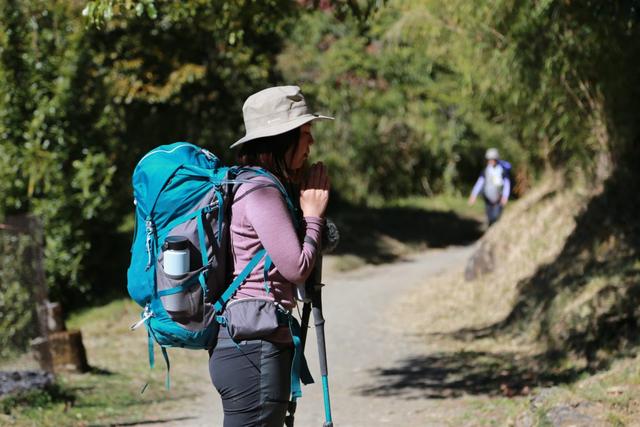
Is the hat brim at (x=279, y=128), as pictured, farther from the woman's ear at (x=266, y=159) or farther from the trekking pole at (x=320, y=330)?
A: the trekking pole at (x=320, y=330)

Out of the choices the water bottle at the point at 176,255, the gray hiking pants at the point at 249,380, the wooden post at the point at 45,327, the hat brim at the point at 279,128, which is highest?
the hat brim at the point at 279,128

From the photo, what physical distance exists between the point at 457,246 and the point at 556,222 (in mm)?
8077

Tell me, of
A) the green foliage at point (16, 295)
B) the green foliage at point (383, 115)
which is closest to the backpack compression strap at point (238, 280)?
the green foliage at point (16, 295)

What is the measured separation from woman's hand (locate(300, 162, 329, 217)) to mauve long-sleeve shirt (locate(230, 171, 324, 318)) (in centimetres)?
4

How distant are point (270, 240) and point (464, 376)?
5.69 metres

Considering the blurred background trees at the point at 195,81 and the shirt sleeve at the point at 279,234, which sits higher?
the blurred background trees at the point at 195,81

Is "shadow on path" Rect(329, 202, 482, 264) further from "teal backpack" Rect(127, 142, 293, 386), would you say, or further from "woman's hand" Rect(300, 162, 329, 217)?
"teal backpack" Rect(127, 142, 293, 386)

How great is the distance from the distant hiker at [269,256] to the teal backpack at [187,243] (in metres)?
0.04

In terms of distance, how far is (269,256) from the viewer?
11.1 feet

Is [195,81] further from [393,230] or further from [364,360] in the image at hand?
[364,360]

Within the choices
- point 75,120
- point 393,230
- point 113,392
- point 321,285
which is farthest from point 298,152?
point 393,230

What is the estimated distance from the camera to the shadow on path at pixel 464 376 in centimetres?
801

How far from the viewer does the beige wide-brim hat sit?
138 inches

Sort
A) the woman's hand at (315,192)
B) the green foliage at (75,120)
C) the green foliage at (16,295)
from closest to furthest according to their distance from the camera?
the woman's hand at (315,192), the green foliage at (16,295), the green foliage at (75,120)
